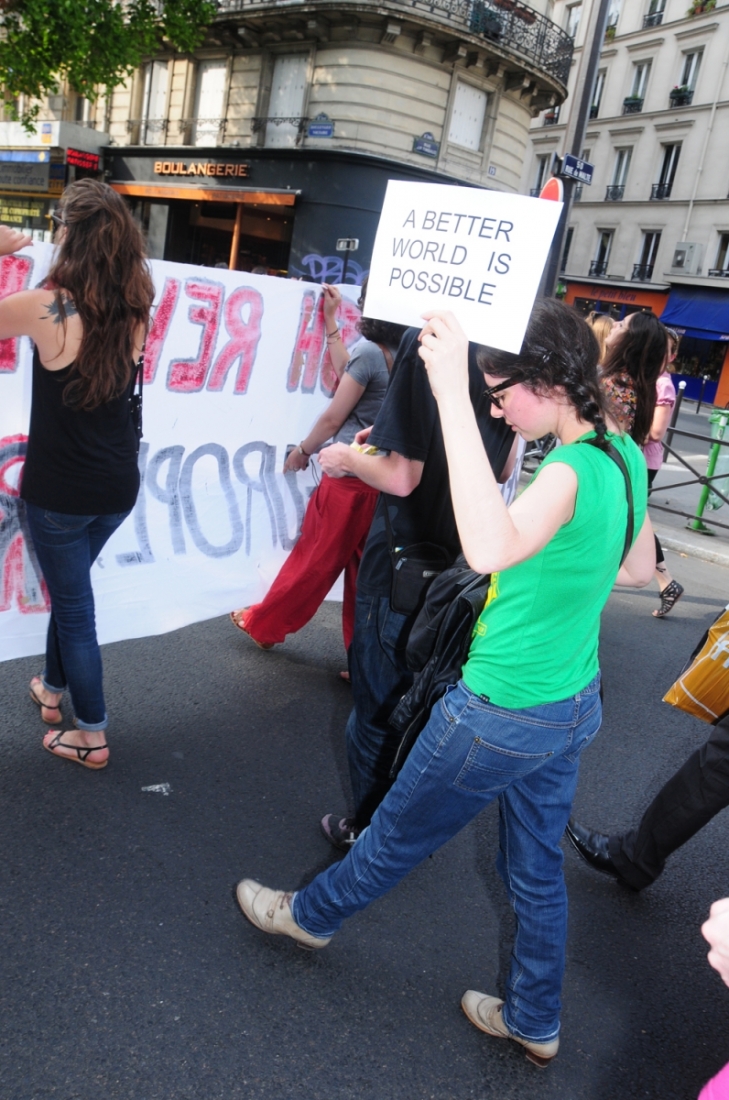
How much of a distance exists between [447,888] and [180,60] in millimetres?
26125

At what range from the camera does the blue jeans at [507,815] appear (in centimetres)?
182

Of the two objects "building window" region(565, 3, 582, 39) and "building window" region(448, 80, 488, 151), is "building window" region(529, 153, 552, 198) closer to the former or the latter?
"building window" region(565, 3, 582, 39)

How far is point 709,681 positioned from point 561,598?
1469 millimetres

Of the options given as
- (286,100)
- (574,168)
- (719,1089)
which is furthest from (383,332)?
(286,100)

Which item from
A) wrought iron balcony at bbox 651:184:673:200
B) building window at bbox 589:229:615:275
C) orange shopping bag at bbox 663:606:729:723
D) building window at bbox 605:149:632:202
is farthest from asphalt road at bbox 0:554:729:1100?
building window at bbox 605:149:632:202

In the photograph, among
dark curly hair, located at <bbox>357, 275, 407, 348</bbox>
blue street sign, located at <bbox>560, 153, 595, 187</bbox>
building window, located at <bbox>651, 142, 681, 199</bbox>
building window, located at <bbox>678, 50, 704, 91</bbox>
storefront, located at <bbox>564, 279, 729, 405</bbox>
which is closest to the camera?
dark curly hair, located at <bbox>357, 275, 407, 348</bbox>

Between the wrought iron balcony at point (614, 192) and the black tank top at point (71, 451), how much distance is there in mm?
36509

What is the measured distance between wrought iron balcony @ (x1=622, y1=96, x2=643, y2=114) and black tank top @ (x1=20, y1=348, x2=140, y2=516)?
37.4 m

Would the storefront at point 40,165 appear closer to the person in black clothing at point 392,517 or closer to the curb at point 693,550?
the curb at point 693,550

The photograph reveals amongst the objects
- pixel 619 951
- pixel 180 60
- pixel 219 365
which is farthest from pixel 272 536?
pixel 180 60

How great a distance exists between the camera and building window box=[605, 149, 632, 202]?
34438mm

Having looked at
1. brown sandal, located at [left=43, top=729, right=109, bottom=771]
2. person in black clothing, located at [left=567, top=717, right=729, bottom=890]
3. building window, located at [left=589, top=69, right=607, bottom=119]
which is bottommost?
brown sandal, located at [left=43, top=729, right=109, bottom=771]

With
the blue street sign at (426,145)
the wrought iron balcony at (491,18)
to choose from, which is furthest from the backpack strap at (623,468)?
the wrought iron balcony at (491,18)

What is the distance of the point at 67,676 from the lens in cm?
297
